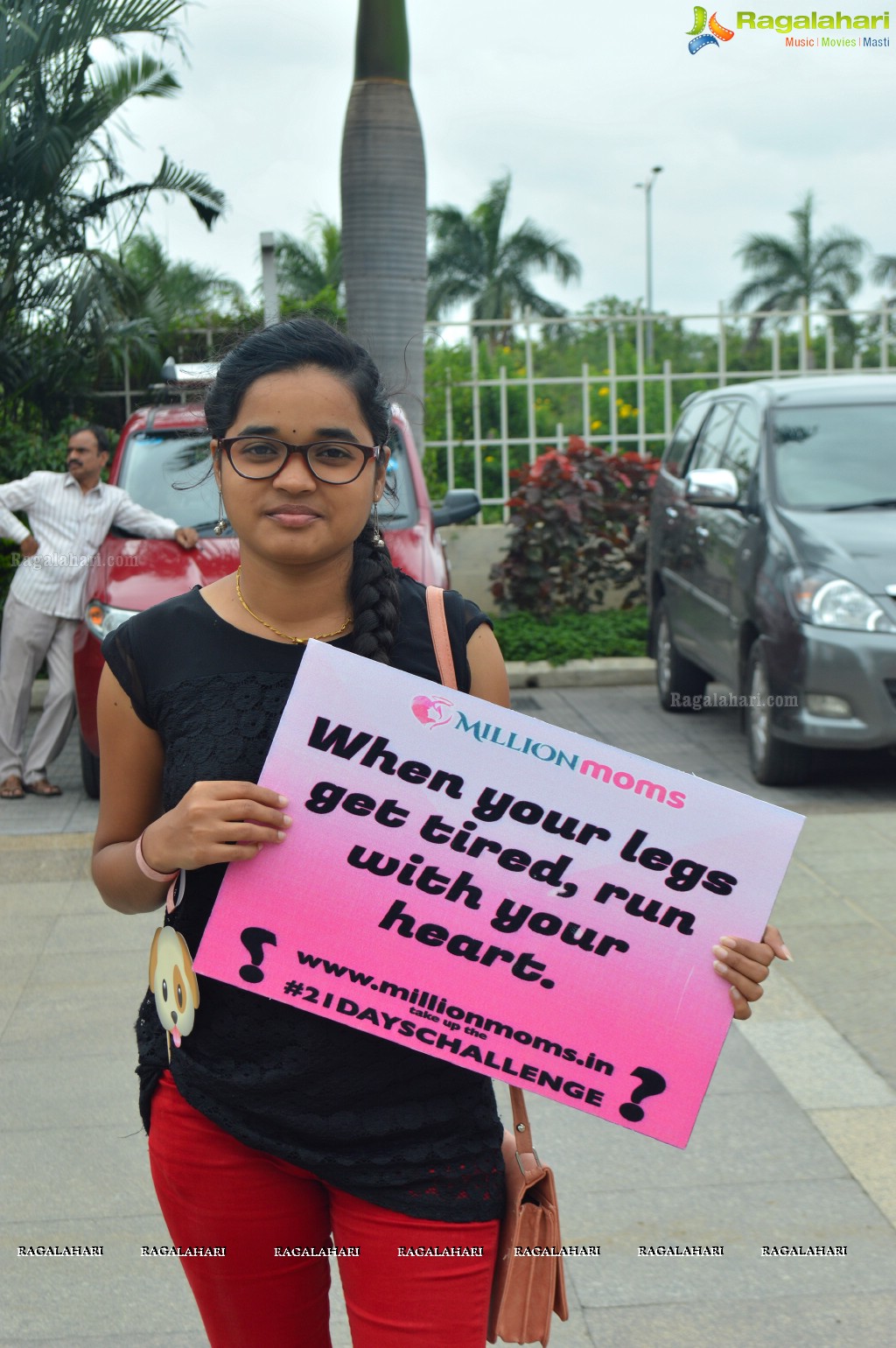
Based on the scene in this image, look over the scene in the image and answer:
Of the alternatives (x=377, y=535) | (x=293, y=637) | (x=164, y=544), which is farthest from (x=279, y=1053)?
(x=164, y=544)

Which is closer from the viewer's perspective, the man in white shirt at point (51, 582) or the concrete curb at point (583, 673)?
the man in white shirt at point (51, 582)

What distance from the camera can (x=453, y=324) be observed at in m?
12.4

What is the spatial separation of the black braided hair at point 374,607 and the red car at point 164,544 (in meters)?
4.34

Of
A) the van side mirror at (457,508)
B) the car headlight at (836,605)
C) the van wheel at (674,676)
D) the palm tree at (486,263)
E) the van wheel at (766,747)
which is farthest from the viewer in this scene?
the palm tree at (486,263)

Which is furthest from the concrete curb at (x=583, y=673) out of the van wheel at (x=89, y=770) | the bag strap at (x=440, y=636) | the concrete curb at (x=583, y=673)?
the bag strap at (x=440, y=636)

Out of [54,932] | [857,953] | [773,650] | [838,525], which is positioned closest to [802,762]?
[773,650]

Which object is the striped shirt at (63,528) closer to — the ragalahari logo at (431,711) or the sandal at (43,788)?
the sandal at (43,788)

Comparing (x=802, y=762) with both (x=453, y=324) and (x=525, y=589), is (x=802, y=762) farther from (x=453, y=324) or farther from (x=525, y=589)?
(x=453, y=324)

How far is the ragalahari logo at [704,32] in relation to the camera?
808 centimetres

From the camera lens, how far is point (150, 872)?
6.05 feet

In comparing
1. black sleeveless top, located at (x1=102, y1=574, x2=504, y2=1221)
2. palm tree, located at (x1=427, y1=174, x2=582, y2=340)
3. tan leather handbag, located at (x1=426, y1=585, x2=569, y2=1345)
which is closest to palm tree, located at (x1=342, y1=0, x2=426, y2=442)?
black sleeveless top, located at (x1=102, y1=574, x2=504, y2=1221)

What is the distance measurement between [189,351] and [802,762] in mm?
7002

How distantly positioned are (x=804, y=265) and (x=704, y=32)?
124 feet

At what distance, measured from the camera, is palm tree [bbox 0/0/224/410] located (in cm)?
1064
